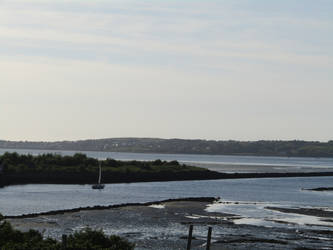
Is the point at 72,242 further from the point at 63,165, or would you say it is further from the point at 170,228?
the point at 63,165

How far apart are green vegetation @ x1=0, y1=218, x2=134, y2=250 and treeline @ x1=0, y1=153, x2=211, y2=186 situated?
295ft

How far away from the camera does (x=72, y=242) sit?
28734 mm

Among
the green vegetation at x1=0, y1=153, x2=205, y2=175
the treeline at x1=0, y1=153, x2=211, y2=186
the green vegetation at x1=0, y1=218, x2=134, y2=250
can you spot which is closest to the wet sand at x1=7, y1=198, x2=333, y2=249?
the green vegetation at x1=0, y1=218, x2=134, y2=250

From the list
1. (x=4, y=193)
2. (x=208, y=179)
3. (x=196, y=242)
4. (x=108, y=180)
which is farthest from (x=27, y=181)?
(x=196, y=242)

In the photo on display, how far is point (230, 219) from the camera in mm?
66500

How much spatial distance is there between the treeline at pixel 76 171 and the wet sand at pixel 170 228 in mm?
53434

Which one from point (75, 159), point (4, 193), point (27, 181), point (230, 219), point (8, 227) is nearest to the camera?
point (8, 227)

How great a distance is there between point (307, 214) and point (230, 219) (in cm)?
1158

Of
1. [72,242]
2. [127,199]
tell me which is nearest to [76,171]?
Result: [127,199]

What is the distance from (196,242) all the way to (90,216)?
19.9 meters

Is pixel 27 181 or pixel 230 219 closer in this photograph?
pixel 230 219

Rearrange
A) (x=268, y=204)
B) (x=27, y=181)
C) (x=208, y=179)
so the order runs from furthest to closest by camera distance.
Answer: (x=208, y=179), (x=27, y=181), (x=268, y=204)

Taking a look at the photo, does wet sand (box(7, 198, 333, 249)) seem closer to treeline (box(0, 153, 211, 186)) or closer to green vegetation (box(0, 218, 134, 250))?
green vegetation (box(0, 218, 134, 250))

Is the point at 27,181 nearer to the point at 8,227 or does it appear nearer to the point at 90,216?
the point at 90,216
